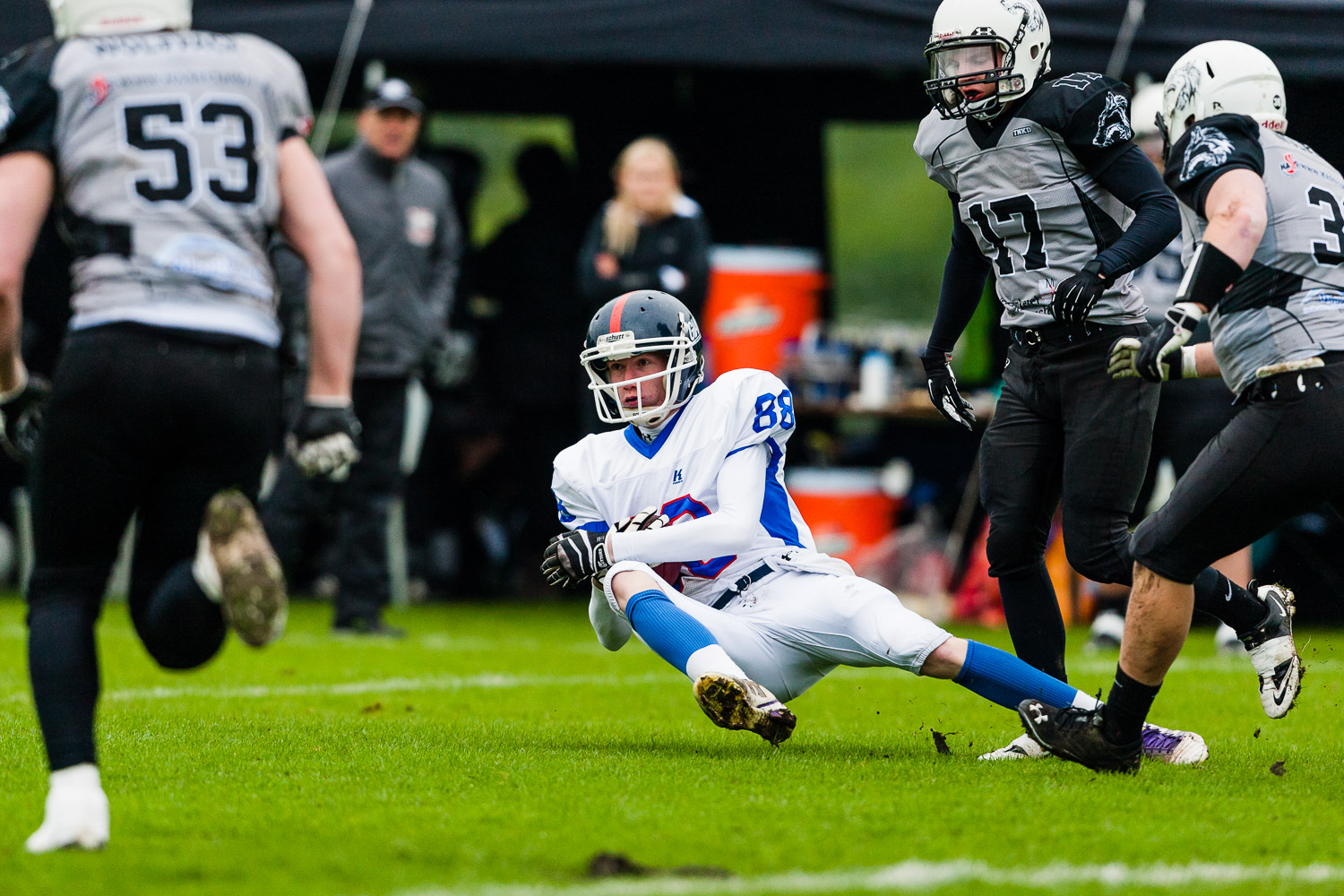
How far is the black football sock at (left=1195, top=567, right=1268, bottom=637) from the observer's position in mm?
4359

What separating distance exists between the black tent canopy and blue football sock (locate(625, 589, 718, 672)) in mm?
4378

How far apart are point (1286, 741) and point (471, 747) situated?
223cm

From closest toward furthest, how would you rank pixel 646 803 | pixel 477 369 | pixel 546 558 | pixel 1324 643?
pixel 646 803 < pixel 546 558 < pixel 1324 643 < pixel 477 369

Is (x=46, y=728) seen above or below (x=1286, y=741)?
above

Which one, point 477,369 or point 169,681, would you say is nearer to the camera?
point 169,681

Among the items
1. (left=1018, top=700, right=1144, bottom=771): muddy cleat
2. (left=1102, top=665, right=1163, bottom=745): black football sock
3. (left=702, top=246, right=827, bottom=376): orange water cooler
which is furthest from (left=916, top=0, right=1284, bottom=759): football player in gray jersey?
(left=702, top=246, right=827, bottom=376): orange water cooler

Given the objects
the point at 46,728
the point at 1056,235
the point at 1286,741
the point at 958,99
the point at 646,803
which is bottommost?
the point at 1286,741

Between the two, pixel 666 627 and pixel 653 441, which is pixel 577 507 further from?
pixel 666 627

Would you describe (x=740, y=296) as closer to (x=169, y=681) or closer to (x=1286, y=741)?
(x=169, y=681)

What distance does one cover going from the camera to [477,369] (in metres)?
9.88

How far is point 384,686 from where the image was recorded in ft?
19.1

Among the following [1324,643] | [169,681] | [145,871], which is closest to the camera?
[145,871]

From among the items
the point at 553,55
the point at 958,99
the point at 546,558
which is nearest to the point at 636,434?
the point at 546,558

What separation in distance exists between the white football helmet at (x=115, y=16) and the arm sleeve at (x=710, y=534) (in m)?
1.67
